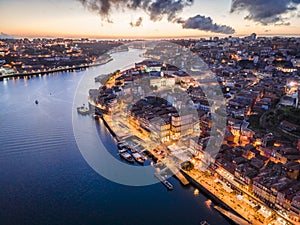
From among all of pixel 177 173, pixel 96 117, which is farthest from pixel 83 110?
pixel 177 173

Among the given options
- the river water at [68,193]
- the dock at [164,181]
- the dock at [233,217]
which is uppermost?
the dock at [233,217]

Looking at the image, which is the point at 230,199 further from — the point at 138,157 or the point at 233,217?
the point at 138,157

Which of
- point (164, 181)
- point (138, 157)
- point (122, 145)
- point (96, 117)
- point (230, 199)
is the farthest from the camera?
point (96, 117)

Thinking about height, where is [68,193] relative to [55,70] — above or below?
below

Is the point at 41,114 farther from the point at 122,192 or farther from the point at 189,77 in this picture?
the point at 189,77

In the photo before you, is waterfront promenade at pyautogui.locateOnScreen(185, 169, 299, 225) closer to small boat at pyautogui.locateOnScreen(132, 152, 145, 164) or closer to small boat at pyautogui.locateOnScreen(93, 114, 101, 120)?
small boat at pyautogui.locateOnScreen(132, 152, 145, 164)

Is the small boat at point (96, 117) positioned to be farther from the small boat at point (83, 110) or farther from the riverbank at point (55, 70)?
the riverbank at point (55, 70)

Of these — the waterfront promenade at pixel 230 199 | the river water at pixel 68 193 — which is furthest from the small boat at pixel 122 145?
the waterfront promenade at pixel 230 199

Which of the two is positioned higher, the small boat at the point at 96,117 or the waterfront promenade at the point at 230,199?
the waterfront promenade at the point at 230,199

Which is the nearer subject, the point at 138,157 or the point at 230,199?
the point at 230,199

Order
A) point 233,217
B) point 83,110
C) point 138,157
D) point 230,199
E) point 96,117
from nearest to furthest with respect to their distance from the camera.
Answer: point 233,217, point 230,199, point 138,157, point 96,117, point 83,110
